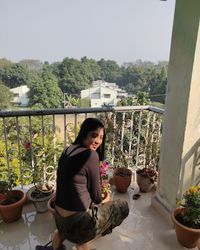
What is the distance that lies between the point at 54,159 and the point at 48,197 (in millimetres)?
425

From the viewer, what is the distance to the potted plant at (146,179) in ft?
8.34

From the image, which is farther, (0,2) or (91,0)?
(91,0)

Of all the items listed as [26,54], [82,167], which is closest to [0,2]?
[82,167]

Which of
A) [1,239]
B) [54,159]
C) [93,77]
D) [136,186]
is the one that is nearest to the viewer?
[1,239]

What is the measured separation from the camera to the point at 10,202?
201 centimetres

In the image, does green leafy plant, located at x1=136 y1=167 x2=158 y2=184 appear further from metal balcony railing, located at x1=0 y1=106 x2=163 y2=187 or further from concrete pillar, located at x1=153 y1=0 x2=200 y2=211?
concrete pillar, located at x1=153 y1=0 x2=200 y2=211

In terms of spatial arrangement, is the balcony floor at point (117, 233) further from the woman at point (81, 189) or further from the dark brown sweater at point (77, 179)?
the dark brown sweater at point (77, 179)

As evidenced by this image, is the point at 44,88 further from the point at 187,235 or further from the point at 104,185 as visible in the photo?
the point at 187,235

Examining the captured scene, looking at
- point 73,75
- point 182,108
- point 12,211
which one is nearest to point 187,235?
point 182,108

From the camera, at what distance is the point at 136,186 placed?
9.02 ft

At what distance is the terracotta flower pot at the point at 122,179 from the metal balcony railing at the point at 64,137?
0.41ft

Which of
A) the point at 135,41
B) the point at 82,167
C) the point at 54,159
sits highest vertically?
the point at 135,41

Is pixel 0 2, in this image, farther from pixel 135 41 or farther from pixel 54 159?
pixel 135 41

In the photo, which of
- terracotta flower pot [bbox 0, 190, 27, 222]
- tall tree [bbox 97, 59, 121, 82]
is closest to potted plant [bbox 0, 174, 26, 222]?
terracotta flower pot [bbox 0, 190, 27, 222]
